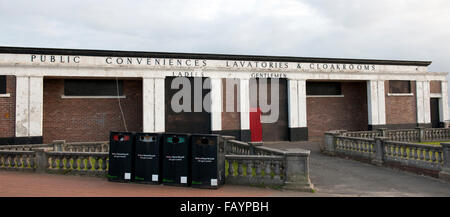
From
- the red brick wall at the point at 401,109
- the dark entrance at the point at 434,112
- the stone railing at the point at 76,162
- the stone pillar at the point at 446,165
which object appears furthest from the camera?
the dark entrance at the point at 434,112

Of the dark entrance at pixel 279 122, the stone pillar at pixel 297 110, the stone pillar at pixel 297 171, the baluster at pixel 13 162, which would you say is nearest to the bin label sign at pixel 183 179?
the stone pillar at pixel 297 171

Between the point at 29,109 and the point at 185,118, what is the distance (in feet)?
29.6

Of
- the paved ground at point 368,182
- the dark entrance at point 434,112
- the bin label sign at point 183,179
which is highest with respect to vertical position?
the dark entrance at point 434,112

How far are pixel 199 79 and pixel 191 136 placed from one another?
13.5 m

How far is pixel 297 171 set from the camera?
7.91 m

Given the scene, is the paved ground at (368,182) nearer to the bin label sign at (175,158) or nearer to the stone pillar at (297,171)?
the stone pillar at (297,171)

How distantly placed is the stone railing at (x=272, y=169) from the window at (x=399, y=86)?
67.5ft

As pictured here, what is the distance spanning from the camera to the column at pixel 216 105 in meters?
20.7

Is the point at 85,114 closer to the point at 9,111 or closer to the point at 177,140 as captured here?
the point at 9,111

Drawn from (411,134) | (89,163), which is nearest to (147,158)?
(89,163)

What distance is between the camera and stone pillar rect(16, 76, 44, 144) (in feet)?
58.5

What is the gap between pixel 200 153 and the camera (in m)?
7.44

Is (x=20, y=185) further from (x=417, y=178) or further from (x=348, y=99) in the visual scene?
(x=348, y=99)

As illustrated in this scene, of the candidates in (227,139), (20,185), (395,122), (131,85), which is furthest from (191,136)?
(395,122)
